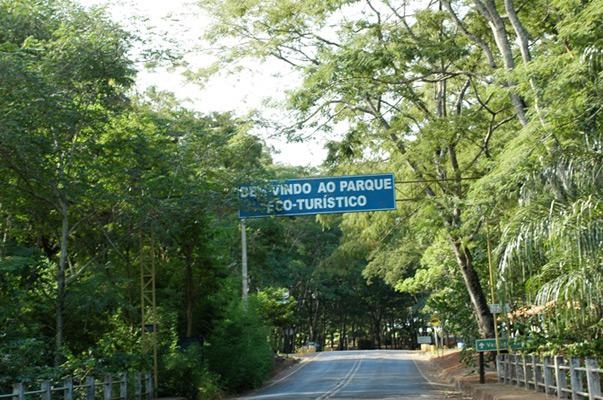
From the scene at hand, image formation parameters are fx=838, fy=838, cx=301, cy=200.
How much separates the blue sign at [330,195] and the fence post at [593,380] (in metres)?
→ 7.46

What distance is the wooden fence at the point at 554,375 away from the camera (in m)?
14.5

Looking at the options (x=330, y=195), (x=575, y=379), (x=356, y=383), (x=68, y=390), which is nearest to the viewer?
(x=575, y=379)

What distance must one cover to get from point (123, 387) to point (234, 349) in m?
11.6

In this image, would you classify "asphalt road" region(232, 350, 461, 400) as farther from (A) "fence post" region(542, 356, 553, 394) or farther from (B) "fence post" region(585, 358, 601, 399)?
(B) "fence post" region(585, 358, 601, 399)

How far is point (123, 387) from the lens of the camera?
19.8 m

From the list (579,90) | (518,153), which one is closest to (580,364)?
(518,153)

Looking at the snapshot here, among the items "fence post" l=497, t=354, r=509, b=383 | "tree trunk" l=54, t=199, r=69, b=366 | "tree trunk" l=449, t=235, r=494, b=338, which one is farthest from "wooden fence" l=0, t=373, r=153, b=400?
"tree trunk" l=449, t=235, r=494, b=338

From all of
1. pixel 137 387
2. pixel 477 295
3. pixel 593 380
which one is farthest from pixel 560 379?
pixel 477 295

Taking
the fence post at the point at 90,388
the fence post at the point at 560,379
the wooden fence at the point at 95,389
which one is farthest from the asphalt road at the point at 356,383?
the fence post at the point at 90,388

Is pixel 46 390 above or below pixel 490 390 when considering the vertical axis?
above

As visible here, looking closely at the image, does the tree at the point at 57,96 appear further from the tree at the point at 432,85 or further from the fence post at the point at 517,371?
the fence post at the point at 517,371

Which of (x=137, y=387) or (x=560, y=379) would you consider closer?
(x=560, y=379)

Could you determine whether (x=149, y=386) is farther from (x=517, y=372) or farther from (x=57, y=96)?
(x=517, y=372)

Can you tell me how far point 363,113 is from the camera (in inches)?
1064
